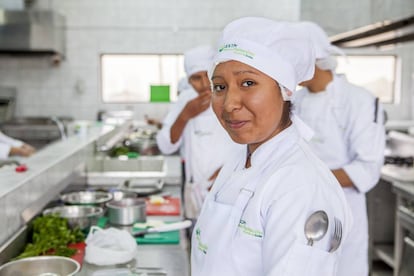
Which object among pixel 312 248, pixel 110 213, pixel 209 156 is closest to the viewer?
pixel 312 248

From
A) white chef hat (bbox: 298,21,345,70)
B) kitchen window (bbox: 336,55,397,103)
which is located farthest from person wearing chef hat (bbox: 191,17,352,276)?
kitchen window (bbox: 336,55,397,103)

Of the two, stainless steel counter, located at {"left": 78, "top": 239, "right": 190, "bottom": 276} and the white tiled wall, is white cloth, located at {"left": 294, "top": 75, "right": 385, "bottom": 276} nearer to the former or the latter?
stainless steel counter, located at {"left": 78, "top": 239, "right": 190, "bottom": 276}

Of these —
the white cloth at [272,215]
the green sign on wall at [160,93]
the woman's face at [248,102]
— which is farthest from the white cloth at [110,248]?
the green sign on wall at [160,93]

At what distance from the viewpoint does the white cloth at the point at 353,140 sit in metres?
2.45

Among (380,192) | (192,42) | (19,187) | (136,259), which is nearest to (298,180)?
(136,259)

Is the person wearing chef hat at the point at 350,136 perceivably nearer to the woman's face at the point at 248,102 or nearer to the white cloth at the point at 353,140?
the white cloth at the point at 353,140

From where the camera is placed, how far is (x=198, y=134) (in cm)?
294

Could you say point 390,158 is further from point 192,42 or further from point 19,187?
point 192,42

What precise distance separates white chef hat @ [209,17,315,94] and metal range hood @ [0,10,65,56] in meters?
5.85

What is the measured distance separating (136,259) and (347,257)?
1.05 meters

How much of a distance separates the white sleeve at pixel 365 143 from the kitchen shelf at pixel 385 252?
1790mm

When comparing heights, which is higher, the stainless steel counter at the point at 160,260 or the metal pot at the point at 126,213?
the metal pot at the point at 126,213

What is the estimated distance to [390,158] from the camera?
433 cm

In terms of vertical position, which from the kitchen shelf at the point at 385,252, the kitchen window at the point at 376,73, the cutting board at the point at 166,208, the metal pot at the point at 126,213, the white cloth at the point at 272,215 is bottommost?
the kitchen shelf at the point at 385,252
